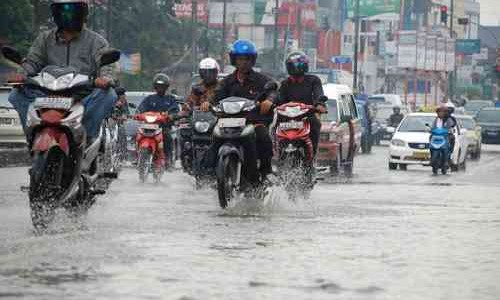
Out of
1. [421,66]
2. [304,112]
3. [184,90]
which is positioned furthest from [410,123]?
[421,66]

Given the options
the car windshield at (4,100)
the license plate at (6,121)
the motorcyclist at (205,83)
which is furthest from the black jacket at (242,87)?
the car windshield at (4,100)

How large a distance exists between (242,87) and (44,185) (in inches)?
190

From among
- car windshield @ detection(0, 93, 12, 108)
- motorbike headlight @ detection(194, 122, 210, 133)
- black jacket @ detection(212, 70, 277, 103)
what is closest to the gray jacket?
black jacket @ detection(212, 70, 277, 103)

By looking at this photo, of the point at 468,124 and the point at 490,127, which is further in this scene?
the point at 490,127

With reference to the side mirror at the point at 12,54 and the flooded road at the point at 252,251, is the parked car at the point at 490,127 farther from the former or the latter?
the side mirror at the point at 12,54

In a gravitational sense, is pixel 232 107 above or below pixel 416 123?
above

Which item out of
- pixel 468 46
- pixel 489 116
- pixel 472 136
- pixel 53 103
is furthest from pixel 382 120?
pixel 468 46

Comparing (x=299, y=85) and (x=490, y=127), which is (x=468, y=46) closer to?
(x=490, y=127)

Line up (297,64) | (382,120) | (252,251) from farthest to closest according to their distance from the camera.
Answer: (382,120) < (297,64) < (252,251)

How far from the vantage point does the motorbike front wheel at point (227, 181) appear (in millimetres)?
14664

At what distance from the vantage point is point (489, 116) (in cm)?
6084

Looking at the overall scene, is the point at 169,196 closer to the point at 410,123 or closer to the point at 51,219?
the point at 51,219

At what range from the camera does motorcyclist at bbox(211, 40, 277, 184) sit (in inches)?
620

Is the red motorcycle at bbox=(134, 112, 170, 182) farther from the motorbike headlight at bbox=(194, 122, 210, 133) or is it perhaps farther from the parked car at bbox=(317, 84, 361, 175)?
the parked car at bbox=(317, 84, 361, 175)
